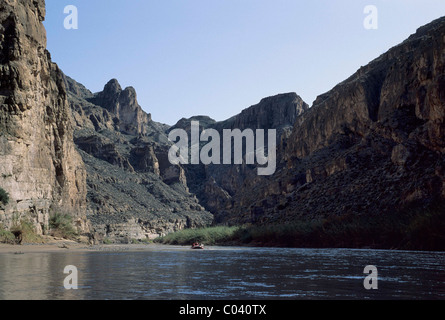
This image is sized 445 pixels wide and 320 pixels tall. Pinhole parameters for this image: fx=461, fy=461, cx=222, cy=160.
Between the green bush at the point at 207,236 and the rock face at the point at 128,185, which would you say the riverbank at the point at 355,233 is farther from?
the rock face at the point at 128,185

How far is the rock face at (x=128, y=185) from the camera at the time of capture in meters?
120

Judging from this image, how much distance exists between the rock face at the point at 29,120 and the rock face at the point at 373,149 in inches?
1500

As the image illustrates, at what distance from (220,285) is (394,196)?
145ft

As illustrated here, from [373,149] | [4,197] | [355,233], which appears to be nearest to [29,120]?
[4,197]

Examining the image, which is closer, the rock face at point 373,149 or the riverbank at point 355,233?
the riverbank at point 355,233

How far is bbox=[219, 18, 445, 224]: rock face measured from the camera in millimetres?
53094

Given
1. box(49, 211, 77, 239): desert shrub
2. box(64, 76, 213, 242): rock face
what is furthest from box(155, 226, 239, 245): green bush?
box(49, 211, 77, 239): desert shrub

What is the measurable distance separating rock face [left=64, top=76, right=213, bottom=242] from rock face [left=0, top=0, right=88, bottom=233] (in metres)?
40.2

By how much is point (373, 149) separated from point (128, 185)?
91.6m

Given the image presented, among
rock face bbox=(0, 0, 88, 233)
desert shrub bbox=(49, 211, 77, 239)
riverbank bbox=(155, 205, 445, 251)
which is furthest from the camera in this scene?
desert shrub bbox=(49, 211, 77, 239)

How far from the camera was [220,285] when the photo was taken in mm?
16594

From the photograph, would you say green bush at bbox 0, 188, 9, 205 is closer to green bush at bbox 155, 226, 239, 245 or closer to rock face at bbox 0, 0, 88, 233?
rock face at bbox 0, 0, 88, 233

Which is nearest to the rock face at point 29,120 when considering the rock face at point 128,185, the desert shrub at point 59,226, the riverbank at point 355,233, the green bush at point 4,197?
the green bush at point 4,197
